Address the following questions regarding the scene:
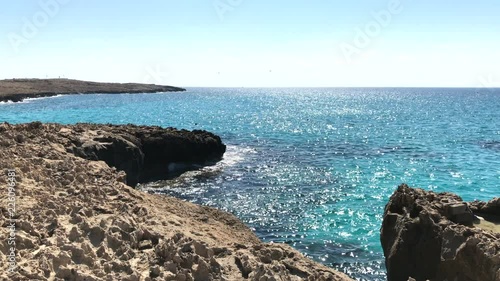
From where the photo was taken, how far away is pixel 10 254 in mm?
8922

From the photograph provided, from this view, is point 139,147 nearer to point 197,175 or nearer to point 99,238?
point 197,175

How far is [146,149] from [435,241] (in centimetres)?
2556

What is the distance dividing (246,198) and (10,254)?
18279 mm

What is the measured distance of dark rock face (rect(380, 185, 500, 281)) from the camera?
10750 millimetres

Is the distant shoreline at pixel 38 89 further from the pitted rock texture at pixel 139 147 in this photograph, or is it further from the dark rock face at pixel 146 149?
the pitted rock texture at pixel 139 147

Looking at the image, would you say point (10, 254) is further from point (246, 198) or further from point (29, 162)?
point (246, 198)

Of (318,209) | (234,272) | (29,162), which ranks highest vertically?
(29,162)

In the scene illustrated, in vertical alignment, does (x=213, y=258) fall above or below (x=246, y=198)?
above

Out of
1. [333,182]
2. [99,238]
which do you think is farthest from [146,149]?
[99,238]

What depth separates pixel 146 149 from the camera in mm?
33562

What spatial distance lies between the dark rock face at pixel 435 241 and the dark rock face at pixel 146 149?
16012 millimetres

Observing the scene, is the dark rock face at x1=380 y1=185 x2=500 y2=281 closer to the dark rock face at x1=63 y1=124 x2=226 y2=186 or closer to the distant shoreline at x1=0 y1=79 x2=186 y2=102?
the dark rock face at x1=63 y1=124 x2=226 y2=186

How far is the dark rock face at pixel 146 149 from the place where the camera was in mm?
24531

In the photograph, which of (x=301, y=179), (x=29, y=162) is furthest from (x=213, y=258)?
(x=301, y=179)
